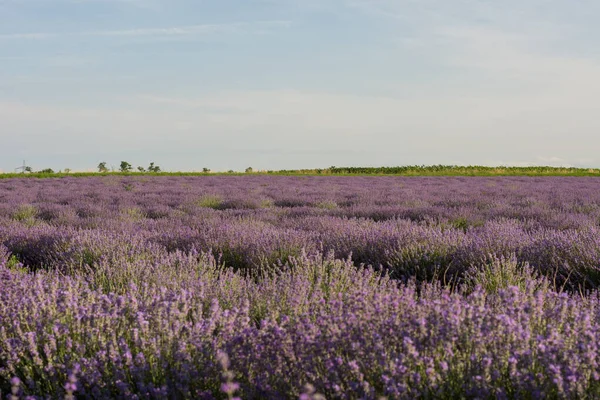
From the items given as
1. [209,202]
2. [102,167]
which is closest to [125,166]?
[102,167]

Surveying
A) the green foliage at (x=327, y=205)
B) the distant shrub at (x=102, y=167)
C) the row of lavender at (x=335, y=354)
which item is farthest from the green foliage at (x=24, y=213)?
the distant shrub at (x=102, y=167)

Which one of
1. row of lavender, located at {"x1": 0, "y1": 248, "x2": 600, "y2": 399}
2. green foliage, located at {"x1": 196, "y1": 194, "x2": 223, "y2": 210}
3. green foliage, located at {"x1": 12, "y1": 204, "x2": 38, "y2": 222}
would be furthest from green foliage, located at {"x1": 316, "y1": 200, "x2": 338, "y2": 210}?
row of lavender, located at {"x1": 0, "y1": 248, "x2": 600, "y2": 399}

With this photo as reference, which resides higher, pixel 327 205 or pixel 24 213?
pixel 327 205

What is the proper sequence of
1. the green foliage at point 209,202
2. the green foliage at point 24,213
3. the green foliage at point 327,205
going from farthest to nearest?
the green foliage at point 209,202, the green foliage at point 327,205, the green foliage at point 24,213

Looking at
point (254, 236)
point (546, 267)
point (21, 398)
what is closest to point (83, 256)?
point (254, 236)

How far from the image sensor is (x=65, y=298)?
247 centimetres

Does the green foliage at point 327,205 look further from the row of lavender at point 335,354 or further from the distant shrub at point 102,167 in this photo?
the distant shrub at point 102,167

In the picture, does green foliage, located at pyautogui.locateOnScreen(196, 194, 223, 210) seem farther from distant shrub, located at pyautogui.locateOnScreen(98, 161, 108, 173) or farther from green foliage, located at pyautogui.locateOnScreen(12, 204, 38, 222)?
distant shrub, located at pyautogui.locateOnScreen(98, 161, 108, 173)

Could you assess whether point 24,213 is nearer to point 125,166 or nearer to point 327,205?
point 327,205

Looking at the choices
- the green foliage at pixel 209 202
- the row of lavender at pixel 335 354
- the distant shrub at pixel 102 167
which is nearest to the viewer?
the row of lavender at pixel 335 354

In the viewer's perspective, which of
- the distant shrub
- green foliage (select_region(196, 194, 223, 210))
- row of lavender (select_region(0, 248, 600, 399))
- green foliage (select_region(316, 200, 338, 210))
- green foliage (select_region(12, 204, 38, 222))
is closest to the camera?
row of lavender (select_region(0, 248, 600, 399))

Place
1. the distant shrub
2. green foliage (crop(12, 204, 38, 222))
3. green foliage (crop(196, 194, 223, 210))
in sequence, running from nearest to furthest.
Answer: green foliage (crop(12, 204, 38, 222)), green foliage (crop(196, 194, 223, 210)), the distant shrub

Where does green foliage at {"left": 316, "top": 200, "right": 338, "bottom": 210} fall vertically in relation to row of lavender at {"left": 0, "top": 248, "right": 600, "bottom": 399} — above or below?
above

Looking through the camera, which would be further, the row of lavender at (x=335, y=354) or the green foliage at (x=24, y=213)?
the green foliage at (x=24, y=213)
